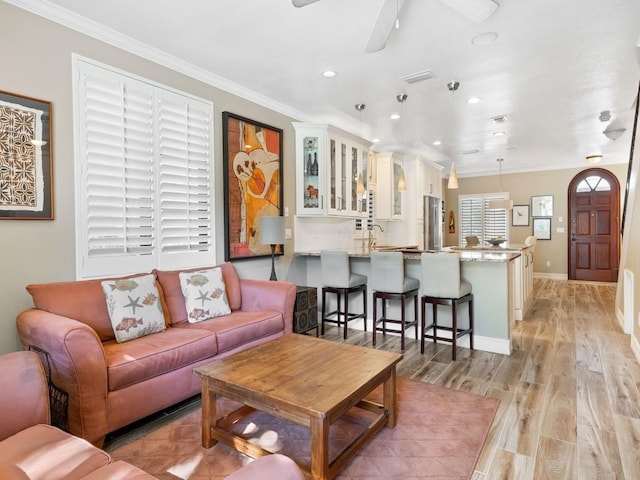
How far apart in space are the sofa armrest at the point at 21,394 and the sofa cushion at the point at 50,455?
0.07 meters

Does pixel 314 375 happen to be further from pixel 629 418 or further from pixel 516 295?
pixel 516 295

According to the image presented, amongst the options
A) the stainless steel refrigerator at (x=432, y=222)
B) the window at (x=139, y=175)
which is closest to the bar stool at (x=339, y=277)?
the window at (x=139, y=175)

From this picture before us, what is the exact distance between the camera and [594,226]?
798cm

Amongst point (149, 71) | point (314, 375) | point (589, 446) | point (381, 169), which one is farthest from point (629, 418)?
point (381, 169)

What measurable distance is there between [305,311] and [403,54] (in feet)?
8.34

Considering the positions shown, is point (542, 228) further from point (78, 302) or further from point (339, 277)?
point (78, 302)

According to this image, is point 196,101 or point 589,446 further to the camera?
point 196,101

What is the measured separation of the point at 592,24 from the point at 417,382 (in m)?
2.91

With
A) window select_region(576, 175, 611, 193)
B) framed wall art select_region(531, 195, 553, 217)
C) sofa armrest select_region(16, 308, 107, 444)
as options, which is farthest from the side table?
window select_region(576, 175, 611, 193)

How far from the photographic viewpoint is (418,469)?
6.16ft

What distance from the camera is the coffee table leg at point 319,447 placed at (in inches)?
63.6

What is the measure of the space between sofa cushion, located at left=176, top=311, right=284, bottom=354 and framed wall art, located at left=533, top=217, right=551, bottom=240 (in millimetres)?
7558

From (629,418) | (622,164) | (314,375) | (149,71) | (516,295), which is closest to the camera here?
(314,375)

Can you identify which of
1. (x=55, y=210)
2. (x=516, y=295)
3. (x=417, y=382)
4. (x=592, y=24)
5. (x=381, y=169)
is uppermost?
(x=592, y=24)
